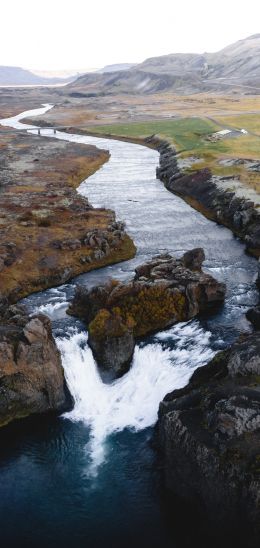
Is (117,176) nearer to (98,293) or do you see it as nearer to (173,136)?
(173,136)

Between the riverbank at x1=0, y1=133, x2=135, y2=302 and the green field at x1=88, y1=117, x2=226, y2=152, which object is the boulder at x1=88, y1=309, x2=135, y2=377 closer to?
the riverbank at x1=0, y1=133, x2=135, y2=302

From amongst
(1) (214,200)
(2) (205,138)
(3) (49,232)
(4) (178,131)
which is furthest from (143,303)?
(4) (178,131)

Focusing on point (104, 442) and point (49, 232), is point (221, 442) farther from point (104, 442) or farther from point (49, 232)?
point (49, 232)

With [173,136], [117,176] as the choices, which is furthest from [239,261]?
[173,136]

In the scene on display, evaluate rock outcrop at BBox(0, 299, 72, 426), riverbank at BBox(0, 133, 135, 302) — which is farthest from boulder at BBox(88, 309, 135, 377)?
riverbank at BBox(0, 133, 135, 302)

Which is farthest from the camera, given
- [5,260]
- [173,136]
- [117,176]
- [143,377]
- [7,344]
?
[173,136]
